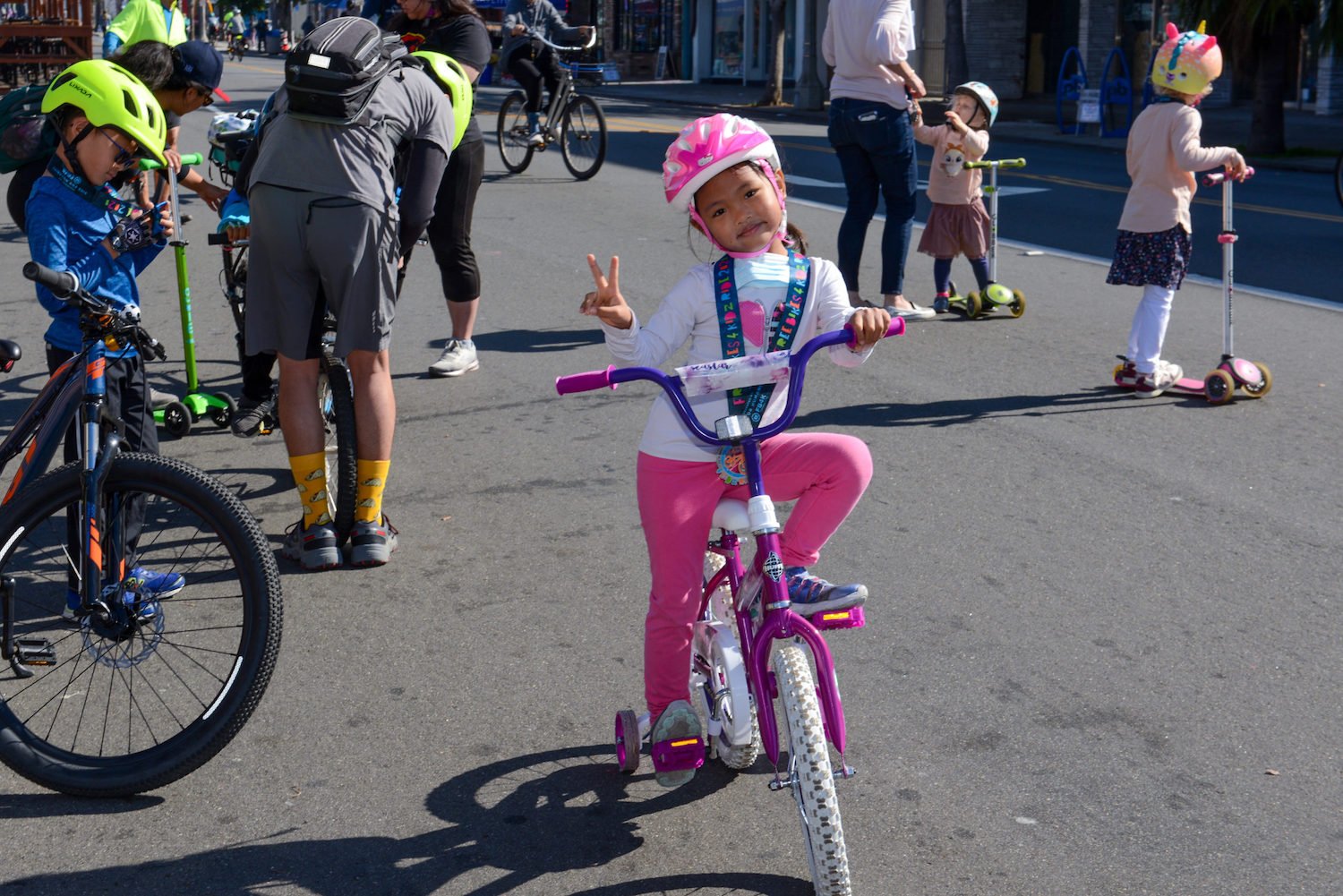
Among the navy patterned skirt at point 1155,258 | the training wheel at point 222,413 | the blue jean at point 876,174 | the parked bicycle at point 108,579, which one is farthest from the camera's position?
the blue jean at point 876,174

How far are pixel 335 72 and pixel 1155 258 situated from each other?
420 cm

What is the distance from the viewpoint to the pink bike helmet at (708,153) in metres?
3.38

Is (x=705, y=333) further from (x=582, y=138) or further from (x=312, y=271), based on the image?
(x=582, y=138)

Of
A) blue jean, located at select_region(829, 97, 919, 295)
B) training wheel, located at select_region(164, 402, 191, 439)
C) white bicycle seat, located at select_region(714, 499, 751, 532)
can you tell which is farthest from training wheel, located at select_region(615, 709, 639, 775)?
blue jean, located at select_region(829, 97, 919, 295)

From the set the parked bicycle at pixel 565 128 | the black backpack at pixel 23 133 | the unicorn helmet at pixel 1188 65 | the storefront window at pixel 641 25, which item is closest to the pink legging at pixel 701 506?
the black backpack at pixel 23 133

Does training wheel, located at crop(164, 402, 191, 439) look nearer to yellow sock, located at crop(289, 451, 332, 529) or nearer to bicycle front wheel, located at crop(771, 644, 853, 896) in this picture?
yellow sock, located at crop(289, 451, 332, 529)

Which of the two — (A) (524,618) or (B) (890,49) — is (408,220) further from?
(B) (890,49)

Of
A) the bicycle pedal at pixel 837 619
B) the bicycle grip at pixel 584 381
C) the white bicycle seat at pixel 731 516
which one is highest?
the bicycle grip at pixel 584 381

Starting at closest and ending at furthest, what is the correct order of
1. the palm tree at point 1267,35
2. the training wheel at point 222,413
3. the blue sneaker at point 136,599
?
the blue sneaker at point 136,599 → the training wheel at point 222,413 → the palm tree at point 1267,35

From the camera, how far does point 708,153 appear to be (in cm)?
338

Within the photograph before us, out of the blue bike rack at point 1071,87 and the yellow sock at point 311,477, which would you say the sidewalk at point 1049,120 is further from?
the yellow sock at point 311,477

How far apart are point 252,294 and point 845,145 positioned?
4.91 m

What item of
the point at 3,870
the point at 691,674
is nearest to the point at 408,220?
the point at 691,674

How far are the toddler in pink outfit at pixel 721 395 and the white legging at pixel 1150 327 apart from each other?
421 centimetres
